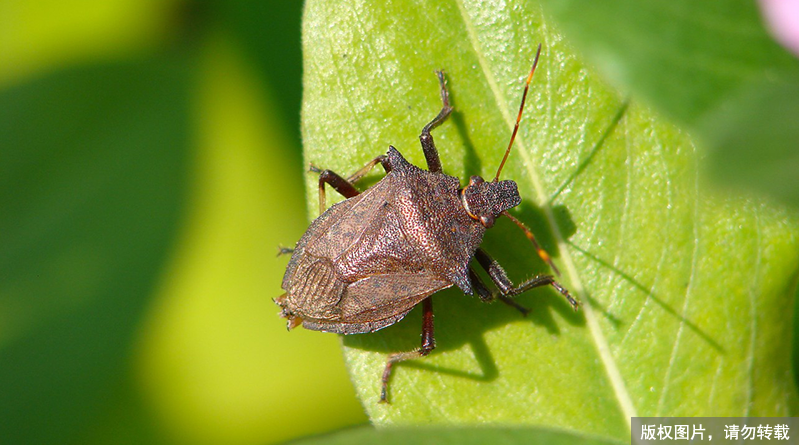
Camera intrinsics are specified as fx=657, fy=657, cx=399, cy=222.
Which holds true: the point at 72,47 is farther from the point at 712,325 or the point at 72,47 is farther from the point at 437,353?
the point at 712,325

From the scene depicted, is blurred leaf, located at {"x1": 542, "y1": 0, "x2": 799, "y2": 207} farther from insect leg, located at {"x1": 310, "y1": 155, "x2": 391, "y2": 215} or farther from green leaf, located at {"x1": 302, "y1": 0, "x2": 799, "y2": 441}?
insect leg, located at {"x1": 310, "y1": 155, "x2": 391, "y2": 215}

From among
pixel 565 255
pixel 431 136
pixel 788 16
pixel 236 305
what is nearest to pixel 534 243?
pixel 565 255

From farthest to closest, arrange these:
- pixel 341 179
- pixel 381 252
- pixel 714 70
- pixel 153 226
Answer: pixel 153 226
pixel 381 252
pixel 341 179
pixel 714 70

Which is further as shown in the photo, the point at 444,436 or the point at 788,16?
the point at 444,436

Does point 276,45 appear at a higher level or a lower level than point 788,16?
higher

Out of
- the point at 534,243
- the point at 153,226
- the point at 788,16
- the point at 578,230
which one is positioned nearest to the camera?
the point at 788,16

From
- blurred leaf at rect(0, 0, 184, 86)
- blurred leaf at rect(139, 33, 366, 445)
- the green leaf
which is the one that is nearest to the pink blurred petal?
the green leaf

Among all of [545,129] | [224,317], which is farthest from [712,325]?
[224,317]

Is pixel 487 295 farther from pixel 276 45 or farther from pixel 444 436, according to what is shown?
pixel 276 45
